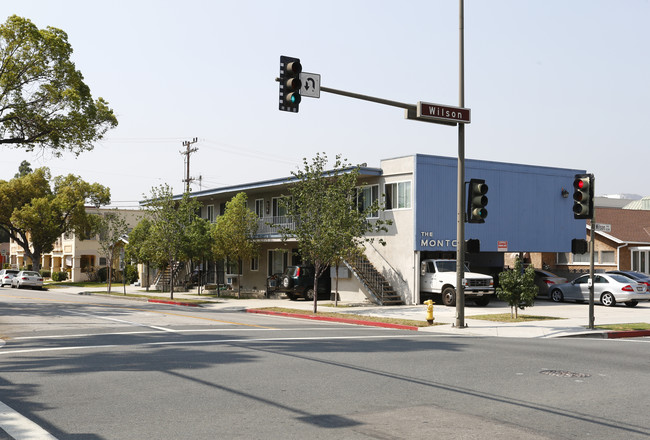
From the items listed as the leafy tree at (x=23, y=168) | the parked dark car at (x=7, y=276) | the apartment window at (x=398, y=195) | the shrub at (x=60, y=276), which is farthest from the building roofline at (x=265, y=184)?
the leafy tree at (x=23, y=168)

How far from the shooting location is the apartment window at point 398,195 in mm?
32500

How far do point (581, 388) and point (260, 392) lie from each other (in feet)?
15.0

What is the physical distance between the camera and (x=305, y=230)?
89.0 feet

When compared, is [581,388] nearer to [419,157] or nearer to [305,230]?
[305,230]

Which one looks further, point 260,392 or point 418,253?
point 418,253

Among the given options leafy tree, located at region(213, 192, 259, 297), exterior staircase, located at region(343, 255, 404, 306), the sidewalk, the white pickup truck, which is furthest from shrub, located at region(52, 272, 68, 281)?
the white pickup truck

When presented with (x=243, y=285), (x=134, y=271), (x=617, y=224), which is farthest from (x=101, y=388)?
(x=134, y=271)

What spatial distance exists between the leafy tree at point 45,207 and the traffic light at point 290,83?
51.4 meters

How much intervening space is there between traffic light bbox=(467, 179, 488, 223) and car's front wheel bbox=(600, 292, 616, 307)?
1524cm

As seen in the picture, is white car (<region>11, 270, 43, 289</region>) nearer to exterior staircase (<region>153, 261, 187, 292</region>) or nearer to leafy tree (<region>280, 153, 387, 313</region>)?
exterior staircase (<region>153, 261, 187, 292</region>)

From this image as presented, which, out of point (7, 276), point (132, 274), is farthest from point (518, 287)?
point (7, 276)

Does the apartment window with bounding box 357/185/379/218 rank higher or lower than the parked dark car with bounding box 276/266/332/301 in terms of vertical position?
higher

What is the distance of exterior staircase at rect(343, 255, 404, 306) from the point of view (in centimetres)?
3156

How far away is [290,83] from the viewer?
14375 millimetres
